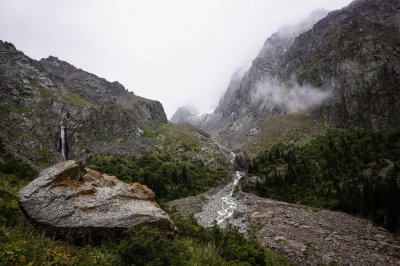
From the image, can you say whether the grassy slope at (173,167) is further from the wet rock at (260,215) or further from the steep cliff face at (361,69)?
the steep cliff face at (361,69)

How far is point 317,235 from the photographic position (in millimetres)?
32281

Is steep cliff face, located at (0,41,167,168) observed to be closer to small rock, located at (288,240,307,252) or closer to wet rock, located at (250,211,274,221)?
wet rock, located at (250,211,274,221)

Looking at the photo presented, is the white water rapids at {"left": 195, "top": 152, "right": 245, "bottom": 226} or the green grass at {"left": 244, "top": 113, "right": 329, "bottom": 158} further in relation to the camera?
the green grass at {"left": 244, "top": 113, "right": 329, "bottom": 158}

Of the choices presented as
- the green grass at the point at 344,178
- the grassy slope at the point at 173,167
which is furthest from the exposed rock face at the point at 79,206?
the grassy slope at the point at 173,167

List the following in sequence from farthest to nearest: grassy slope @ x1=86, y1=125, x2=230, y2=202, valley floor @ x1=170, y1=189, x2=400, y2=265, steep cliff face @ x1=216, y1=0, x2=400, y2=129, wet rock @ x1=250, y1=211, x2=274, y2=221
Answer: steep cliff face @ x1=216, y1=0, x2=400, y2=129 < grassy slope @ x1=86, y1=125, x2=230, y2=202 < wet rock @ x1=250, y1=211, x2=274, y2=221 < valley floor @ x1=170, y1=189, x2=400, y2=265

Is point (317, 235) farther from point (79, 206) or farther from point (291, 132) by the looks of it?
point (291, 132)

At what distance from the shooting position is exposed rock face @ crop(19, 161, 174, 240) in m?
14.8

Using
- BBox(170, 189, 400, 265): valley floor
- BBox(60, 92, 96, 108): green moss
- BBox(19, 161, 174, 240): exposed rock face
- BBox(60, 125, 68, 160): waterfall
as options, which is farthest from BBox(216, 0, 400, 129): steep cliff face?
BBox(60, 92, 96, 108): green moss

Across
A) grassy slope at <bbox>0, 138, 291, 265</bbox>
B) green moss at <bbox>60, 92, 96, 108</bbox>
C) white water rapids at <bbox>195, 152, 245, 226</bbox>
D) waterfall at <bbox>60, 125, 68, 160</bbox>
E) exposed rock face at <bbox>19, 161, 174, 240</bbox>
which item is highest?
green moss at <bbox>60, 92, 96, 108</bbox>

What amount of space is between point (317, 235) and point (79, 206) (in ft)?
87.4

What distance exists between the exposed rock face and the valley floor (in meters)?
15.9

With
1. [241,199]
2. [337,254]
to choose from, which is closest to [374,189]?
[337,254]

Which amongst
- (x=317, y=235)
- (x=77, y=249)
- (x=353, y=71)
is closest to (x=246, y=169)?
(x=317, y=235)

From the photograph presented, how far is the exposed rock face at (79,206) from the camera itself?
48.4ft
